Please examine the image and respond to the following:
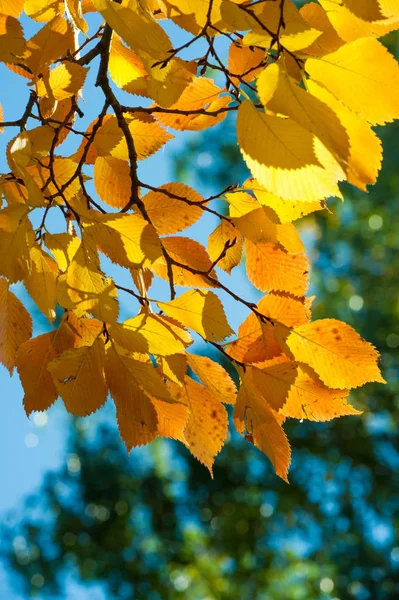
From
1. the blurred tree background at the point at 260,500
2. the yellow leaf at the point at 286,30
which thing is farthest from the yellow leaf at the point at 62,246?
the blurred tree background at the point at 260,500

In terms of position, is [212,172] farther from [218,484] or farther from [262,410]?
[262,410]

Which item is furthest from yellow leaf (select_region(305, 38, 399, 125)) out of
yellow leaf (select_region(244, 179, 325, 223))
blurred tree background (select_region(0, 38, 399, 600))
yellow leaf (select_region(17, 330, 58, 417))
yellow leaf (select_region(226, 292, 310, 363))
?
blurred tree background (select_region(0, 38, 399, 600))

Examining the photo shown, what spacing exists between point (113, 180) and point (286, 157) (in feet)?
1.04

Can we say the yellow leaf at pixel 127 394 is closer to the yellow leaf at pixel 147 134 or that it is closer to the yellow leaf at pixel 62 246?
the yellow leaf at pixel 62 246

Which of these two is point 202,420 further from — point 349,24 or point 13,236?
point 349,24

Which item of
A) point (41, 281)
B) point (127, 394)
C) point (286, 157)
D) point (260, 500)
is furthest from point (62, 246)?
point (260, 500)

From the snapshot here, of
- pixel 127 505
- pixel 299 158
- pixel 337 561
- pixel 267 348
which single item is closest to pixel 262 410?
pixel 267 348

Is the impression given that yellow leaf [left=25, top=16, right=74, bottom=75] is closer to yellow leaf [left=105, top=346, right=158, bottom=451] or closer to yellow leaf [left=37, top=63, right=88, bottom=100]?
yellow leaf [left=37, top=63, right=88, bottom=100]

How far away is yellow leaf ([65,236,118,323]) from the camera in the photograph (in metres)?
0.59

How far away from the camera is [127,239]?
60 cm

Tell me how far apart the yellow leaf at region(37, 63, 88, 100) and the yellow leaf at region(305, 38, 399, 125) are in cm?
26

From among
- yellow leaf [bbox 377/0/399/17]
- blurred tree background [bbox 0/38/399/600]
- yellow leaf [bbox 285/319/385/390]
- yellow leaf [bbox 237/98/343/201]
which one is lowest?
blurred tree background [bbox 0/38/399/600]

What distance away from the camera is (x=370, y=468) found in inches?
254

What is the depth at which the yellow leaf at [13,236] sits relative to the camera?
22.2 inches
